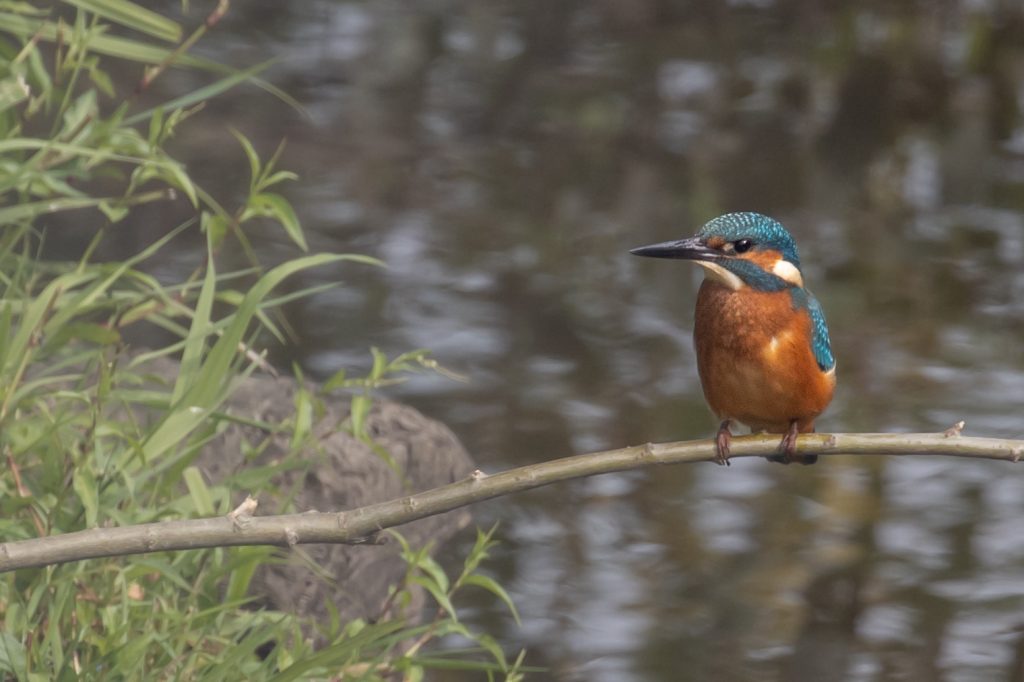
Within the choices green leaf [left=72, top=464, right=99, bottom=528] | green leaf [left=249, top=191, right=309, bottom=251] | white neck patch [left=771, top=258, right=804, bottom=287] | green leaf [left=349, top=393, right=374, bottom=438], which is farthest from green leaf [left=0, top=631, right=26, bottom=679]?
white neck patch [left=771, top=258, right=804, bottom=287]

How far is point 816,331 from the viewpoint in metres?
2.23

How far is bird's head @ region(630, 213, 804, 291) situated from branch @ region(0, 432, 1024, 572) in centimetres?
34

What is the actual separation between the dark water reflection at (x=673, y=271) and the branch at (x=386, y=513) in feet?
6.84

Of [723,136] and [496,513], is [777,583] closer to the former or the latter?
[496,513]

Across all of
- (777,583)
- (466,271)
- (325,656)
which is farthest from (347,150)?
(325,656)

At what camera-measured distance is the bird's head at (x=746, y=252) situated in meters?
2.09

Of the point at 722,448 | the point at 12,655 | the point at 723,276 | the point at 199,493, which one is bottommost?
the point at 12,655

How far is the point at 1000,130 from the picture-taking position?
7340mm

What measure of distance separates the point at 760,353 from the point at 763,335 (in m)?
0.02

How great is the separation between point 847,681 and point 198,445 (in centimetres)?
177

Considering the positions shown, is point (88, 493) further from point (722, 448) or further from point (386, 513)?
point (722, 448)

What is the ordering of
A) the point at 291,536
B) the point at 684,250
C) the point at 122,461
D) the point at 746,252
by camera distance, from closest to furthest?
the point at 291,536 → the point at 684,250 → the point at 746,252 → the point at 122,461

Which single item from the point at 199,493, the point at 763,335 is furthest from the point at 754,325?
the point at 199,493

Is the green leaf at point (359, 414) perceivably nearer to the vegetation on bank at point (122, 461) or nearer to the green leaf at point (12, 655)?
the vegetation on bank at point (122, 461)
